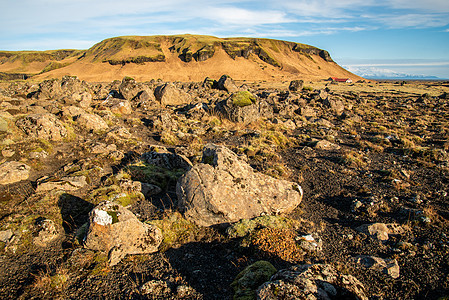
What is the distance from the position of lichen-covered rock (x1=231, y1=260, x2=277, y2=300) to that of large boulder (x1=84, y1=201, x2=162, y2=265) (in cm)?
281

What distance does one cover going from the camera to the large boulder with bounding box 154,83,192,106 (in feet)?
96.4

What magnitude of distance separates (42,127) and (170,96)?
17.5 meters

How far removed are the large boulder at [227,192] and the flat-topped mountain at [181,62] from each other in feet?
287

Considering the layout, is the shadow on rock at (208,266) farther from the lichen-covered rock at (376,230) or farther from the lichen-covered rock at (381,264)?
the lichen-covered rock at (376,230)

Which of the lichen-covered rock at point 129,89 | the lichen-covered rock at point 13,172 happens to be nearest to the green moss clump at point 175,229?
the lichen-covered rock at point 13,172

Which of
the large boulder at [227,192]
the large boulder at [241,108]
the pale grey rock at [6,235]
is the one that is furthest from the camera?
the large boulder at [241,108]

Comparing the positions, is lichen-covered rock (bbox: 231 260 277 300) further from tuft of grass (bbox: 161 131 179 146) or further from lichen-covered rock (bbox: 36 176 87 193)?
tuft of grass (bbox: 161 131 179 146)

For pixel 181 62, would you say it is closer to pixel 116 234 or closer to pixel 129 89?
pixel 129 89

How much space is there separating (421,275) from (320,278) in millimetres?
3953

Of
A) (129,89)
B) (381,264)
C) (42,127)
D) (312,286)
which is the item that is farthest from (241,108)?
(312,286)

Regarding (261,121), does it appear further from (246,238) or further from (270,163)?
(246,238)

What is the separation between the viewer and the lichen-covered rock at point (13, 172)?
944cm

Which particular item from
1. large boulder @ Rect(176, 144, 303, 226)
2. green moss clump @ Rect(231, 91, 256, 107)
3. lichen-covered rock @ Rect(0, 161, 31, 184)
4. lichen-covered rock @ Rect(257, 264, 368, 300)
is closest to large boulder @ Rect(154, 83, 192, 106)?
green moss clump @ Rect(231, 91, 256, 107)

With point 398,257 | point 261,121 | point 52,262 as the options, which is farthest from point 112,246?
point 261,121
